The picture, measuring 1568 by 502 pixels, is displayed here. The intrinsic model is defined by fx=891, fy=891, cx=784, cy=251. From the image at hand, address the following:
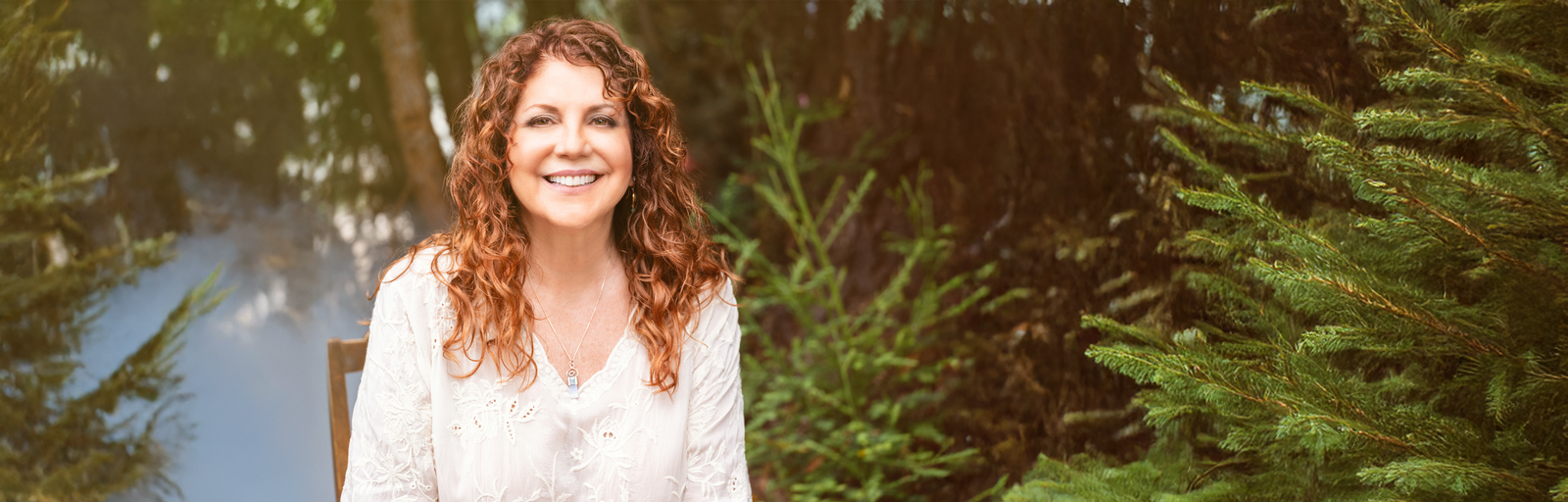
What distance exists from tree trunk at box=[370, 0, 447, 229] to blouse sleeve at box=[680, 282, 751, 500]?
4.86 feet

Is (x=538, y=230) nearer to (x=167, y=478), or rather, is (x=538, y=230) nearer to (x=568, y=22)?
(x=568, y=22)

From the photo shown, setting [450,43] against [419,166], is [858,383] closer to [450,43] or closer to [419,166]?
[419,166]

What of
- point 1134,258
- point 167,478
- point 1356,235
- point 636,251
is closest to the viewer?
point 1356,235

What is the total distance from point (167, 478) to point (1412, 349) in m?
2.52

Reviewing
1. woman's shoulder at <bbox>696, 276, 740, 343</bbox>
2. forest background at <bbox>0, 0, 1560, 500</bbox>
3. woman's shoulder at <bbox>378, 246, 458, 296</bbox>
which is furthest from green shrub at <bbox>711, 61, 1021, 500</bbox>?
woman's shoulder at <bbox>378, 246, 458, 296</bbox>

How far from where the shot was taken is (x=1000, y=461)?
2.34 metres

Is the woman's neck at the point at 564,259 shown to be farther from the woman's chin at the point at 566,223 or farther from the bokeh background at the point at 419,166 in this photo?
the bokeh background at the point at 419,166

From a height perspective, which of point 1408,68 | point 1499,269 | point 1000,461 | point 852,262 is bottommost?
point 1000,461

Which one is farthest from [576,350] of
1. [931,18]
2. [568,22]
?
[931,18]

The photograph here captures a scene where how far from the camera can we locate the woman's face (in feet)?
4.45

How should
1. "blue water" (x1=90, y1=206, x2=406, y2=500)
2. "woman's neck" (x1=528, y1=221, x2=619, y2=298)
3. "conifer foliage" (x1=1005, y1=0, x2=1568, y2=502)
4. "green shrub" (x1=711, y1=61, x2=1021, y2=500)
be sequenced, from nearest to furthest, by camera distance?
"conifer foliage" (x1=1005, y1=0, x2=1568, y2=502) → "woman's neck" (x1=528, y1=221, x2=619, y2=298) → "blue water" (x1=90, y1=206, x2=406, y2=500) → "green shrub" (x1=711, y1=61, x2=1021, y2=500)

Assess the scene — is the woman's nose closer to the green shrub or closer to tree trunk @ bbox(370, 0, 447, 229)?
the green shrub

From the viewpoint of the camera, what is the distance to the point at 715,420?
4.98 ft

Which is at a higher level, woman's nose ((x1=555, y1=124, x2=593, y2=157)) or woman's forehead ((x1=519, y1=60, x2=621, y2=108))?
woman's forehead ((x1=519, y1=60, x2=621, y2=108))
